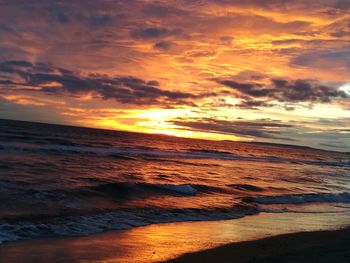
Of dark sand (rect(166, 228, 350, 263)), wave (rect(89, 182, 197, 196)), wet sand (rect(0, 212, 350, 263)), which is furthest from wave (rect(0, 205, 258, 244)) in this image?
wave (rect(89, 182, 197, 196))

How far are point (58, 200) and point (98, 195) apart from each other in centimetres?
247

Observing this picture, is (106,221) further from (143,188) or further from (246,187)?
(246,187)

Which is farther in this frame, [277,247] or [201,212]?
[201,212]

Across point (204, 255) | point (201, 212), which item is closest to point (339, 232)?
point (201, 212)

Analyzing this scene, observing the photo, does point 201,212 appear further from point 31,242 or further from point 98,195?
point 31,242

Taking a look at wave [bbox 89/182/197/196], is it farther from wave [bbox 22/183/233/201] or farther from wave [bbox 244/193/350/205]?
wave [bbox 244/193/350/205]

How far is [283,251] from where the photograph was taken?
29.9 feet

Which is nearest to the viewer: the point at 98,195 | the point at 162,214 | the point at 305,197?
the point at 162,214

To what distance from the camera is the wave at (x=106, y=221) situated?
981cm

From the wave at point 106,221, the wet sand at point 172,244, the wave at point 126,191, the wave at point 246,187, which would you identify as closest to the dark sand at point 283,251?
the wet sand at point 172,244

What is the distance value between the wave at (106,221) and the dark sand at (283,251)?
10.3 ft

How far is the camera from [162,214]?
1359 cm

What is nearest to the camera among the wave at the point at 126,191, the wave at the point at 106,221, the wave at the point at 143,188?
the wave at the point at 106,221

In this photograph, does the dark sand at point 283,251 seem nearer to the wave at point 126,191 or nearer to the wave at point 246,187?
the wave at point 126,191
